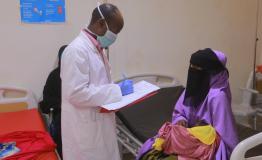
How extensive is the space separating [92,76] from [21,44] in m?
1.29

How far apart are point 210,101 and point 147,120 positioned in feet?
3.71

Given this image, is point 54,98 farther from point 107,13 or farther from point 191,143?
point 191,143

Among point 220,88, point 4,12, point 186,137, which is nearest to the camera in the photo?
point 186,137

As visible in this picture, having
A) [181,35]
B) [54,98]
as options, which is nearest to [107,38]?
[54,98]

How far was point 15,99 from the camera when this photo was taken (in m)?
2.96

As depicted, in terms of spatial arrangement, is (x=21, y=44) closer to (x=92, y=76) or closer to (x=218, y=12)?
(x=92, y=76)

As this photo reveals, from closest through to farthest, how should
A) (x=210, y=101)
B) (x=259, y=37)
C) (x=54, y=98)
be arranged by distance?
(x=210, y=101)
(x=54, y=98)
(x=259, y=37)

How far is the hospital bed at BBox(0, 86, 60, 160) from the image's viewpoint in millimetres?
2496

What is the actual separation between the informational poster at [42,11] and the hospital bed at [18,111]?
2.27ft

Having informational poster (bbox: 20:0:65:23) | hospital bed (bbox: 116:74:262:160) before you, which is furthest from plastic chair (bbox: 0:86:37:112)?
hospital bed (bbox: 116:74:262:160)

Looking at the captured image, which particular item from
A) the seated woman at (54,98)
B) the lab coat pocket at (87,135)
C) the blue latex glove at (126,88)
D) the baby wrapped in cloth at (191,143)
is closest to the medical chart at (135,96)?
the blue latex glove at (126,88)

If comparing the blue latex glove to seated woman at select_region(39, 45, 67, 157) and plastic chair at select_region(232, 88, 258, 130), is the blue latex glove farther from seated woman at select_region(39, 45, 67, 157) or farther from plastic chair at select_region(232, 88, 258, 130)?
plastic chair at select_region(232, 88, 258, 130)

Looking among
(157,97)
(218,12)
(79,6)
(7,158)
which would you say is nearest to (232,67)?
(218,12)

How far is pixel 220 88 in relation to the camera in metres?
1.90
